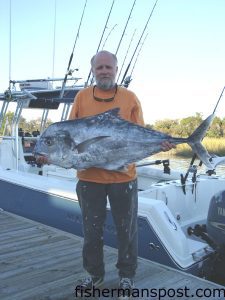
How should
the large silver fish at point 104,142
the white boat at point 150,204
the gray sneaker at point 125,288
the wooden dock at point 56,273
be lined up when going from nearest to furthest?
the large silver fish at point 104,142 → the gray sneaker at point 125,288 → the wooden dock at point 56,273 → the white boat at point 150,204

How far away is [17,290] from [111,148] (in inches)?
58.8

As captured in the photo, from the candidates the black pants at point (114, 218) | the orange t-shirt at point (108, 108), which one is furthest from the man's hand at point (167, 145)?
the black pants at point (114, 218)

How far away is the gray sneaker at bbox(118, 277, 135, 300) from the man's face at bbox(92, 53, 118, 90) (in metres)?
1.47

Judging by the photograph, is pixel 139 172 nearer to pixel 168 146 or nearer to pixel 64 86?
pixel 64 86

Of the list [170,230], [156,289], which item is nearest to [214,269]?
[170,230]

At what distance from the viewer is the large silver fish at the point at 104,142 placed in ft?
9.92

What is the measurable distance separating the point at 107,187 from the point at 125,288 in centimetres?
81

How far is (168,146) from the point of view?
3.08m

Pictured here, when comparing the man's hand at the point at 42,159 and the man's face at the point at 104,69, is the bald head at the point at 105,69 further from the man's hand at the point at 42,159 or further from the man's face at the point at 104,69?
the man's hand at the point at 42,159

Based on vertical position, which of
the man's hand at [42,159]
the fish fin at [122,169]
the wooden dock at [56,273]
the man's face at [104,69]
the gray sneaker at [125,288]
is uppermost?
the man's face at [104,69]

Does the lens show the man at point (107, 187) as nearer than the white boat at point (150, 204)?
Yes

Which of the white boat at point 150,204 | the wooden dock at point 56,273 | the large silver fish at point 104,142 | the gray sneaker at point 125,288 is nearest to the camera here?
the large silver fish at point 104,142

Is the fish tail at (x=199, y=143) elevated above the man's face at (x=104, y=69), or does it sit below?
below

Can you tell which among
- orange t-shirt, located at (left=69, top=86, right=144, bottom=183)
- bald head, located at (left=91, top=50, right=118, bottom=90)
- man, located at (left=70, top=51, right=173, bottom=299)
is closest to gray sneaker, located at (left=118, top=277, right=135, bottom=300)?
man, located at (left=70, top=51, right=173, bottom=299)
